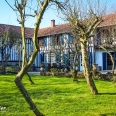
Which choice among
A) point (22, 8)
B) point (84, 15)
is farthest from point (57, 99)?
point (84, 15)

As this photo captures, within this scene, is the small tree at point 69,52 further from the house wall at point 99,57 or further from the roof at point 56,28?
the house wall at point 99,57

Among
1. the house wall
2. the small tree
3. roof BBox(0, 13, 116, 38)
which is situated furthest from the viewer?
the house wall

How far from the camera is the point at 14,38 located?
34656 mm

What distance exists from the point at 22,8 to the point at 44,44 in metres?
32.9

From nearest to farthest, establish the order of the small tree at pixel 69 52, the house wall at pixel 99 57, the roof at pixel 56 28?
the small tree at pixel 69 52
the roof at pixel 56 28
the house wall at pixel 99 57

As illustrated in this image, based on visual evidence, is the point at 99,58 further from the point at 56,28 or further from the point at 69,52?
the point at 56,28

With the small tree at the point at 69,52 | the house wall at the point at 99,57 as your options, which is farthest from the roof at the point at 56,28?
the house wall at the point at 99,57

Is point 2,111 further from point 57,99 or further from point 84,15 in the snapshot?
point 84,15

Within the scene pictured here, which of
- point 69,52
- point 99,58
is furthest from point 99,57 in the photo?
point 69,52

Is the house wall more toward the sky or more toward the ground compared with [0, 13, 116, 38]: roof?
more toward the ground

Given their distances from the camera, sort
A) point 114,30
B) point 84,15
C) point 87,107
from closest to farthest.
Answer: point 87,107 → point 84,15 → point 114,30

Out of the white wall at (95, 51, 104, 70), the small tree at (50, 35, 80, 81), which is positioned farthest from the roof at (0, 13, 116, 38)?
the white wall at (95, 51, 104, 70)

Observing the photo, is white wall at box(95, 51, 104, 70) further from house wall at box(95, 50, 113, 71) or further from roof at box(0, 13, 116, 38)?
roof at box(0, 13, 116, 38)

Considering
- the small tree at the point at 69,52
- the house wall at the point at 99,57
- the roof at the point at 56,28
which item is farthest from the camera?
the house wall at the point at 99,57
